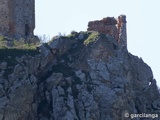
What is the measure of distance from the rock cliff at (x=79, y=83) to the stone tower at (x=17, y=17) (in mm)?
6033

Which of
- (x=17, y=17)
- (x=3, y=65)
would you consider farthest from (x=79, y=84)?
(x=17, y=17)

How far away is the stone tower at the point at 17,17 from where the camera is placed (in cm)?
6119

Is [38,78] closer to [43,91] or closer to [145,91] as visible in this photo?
[43,91]

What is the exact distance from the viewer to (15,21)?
2446 inches

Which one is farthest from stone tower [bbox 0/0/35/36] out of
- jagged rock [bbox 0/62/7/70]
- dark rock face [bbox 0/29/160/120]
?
jagged rock [bbox 0/62/7/70]

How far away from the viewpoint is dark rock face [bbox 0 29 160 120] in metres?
51.7

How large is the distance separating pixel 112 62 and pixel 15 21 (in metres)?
10.0

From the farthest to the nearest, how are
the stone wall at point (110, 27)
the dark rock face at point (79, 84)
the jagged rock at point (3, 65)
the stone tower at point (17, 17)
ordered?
the stone wall at point (110, 27), the stone tower at point (17, 17), the jagged rock at point (3, 65), the dark rock face at point (79, 84)

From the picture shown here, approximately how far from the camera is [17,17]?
62.3 m

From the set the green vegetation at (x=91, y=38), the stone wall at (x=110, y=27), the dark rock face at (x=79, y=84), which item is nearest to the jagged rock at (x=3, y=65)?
the dark rock face at (x=79, y=84)

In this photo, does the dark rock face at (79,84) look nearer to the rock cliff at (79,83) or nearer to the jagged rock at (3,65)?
the rock cliff at (79,83)

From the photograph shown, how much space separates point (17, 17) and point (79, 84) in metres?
Result: 11.1

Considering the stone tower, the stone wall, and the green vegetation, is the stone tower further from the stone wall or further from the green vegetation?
the green vegetation

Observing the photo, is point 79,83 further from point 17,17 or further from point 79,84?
point 17,17
